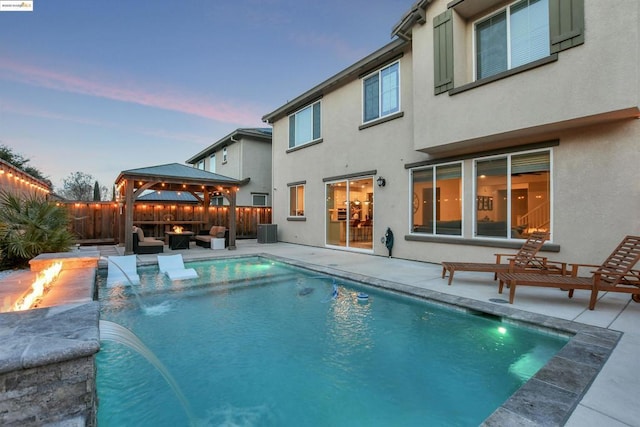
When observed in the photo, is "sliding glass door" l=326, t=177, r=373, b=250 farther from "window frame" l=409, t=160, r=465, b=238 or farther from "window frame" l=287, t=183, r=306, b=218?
"window frame" l=409, t=160, r=465, b=238

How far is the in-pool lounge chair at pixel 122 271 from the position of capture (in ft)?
24.0

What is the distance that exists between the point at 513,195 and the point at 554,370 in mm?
5260

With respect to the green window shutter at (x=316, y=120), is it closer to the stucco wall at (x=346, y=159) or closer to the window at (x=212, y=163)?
the stucco wall at (x=346, y=159)

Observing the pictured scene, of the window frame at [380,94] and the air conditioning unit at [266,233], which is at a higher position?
the window frame at [380,94]

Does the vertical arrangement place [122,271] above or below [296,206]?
below

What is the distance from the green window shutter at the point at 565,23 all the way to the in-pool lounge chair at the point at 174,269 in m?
9.27

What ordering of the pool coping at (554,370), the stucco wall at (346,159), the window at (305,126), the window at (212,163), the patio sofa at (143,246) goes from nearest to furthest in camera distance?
the pool coping at (554,370), the stucco wall at (346,159), the patio sofa at (143,246), the window at (305,126), the window at (212,163)

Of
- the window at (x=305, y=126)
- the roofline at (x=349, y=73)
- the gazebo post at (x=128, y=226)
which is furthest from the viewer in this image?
the window at (x=305, y=126)

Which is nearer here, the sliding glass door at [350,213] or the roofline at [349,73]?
the roofline at [349,73]

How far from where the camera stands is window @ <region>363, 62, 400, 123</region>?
961 cm

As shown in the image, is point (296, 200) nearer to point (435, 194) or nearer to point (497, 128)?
point (435, 194)

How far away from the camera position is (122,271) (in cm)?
738

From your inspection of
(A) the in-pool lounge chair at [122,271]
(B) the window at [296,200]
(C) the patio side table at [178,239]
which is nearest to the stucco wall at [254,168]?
(B) the window at [296,200]

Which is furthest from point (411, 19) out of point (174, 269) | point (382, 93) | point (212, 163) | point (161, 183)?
point (212, 163)
